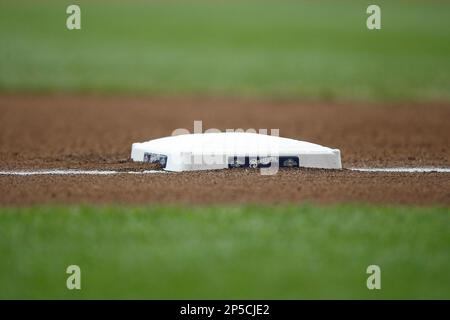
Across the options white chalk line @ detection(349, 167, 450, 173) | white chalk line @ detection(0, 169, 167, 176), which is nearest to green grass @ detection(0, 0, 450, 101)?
white chalk line @ detection(349, 167, 450, 173)

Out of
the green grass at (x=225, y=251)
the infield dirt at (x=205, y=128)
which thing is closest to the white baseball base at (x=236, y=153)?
the infield dirt at (x=205, y=128)

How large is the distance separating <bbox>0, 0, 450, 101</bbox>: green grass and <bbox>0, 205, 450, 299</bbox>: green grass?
43.0ft

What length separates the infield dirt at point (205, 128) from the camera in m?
7.04

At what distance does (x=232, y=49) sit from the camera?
26203 millimetres

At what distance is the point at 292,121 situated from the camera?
1494 centimetres

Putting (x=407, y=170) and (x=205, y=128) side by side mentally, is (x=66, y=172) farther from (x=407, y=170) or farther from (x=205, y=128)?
(x=205, y=128)

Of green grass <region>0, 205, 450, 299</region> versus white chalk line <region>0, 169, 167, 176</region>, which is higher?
white chalk line <region>0, 169, 167, 176</region>

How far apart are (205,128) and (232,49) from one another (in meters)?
12.6

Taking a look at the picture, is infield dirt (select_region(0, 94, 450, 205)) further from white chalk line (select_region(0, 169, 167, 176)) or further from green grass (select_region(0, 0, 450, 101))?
green grass (select_region(0, 0, 450, 101))

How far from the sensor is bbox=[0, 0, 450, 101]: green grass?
67.7ft

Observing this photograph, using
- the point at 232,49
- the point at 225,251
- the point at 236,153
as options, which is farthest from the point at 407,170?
the point at 232,49

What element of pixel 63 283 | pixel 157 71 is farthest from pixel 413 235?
pixel 157 71
